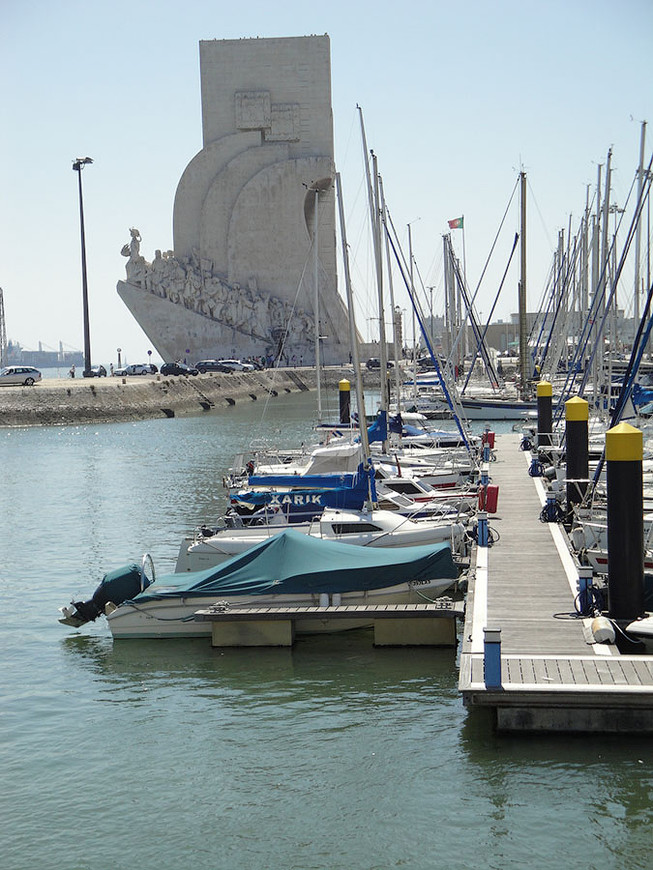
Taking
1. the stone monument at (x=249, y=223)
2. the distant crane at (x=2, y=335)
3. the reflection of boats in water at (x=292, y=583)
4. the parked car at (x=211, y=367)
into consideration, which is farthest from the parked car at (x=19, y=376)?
the reflection of boats in water at (x=292, y=583)

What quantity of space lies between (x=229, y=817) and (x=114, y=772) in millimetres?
1714

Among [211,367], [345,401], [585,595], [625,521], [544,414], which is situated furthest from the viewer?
[211,367]

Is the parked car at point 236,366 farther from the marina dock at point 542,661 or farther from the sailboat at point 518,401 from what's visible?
the marina dock at point 542,661

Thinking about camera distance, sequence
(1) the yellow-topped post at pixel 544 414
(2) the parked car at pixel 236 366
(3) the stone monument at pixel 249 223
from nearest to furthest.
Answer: (1) the yellow-topped post at pixel 544 414 < (2) the parked car at pixel 236 366 < (3) the stone monument at pixel 249 223

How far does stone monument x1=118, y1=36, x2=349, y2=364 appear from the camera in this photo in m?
84.4

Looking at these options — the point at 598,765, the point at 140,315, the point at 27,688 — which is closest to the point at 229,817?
the point at 598,765

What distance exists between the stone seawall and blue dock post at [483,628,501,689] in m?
40.7

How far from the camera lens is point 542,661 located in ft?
38.9

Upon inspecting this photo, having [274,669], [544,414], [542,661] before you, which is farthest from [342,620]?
[544,414]

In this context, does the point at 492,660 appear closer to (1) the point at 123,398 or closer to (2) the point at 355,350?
(2) the point at 355,350

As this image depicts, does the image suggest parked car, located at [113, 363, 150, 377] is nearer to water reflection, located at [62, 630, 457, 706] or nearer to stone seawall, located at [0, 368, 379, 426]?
stone seawall, located at [0, 368, 379, 426]

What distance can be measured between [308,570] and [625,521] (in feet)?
14.9

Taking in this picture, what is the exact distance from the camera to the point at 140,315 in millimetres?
85125

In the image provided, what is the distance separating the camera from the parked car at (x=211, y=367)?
252 ft
